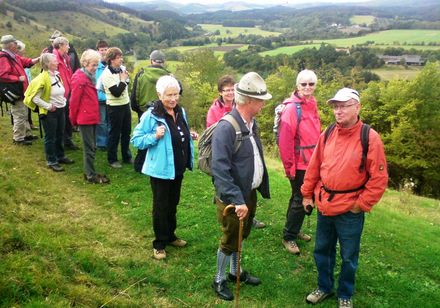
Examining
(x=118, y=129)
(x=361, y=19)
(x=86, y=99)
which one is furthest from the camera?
(x=361, y=19)

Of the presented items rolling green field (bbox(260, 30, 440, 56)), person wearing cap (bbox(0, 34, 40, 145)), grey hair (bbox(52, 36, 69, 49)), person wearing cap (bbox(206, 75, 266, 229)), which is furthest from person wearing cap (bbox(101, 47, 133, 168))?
rolling green field (bbox(260, 30, 440, 56))

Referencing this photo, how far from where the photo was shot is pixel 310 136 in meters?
5.65

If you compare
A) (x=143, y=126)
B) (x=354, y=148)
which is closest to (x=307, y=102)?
(x=354, y=148)

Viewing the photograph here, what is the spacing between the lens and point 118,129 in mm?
8789

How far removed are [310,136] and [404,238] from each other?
10.6 ft

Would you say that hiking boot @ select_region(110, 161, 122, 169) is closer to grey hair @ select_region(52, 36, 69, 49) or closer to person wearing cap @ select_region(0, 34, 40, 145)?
person wearing cap @ select_region(0, 34, 40, 145)

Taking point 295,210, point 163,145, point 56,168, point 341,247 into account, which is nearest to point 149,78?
point 56,168

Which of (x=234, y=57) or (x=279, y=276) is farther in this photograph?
(x=234, y=57)

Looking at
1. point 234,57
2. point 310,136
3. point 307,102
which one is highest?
point 307,102

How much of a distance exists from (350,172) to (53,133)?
21.5 feet

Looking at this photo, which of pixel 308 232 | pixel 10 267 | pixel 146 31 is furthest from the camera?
pixel 146 31

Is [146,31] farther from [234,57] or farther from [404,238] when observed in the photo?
[404,238]

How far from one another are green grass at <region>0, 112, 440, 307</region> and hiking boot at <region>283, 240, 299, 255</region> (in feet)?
0.33

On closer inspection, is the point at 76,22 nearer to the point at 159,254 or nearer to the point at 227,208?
the point at 159,254
